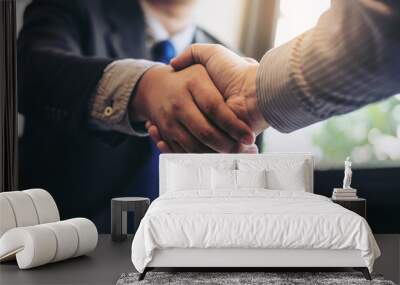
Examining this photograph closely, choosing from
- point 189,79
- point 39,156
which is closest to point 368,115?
point 189,79

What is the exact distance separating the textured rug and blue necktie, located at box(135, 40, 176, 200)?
216cm

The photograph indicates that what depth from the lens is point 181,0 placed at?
704 cm

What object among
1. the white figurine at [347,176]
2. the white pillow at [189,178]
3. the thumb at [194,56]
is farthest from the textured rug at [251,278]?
the thumb at [194,56]

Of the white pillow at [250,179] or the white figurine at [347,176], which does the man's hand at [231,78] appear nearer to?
the white pillow at [250,179]

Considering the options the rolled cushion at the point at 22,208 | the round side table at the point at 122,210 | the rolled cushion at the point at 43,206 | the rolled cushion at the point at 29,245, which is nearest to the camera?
the rolled cushion at the point at 29,245

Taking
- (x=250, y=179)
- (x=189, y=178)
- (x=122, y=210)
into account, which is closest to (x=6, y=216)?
(x=122, y=210)

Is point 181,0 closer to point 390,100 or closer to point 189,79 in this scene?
point 189,79

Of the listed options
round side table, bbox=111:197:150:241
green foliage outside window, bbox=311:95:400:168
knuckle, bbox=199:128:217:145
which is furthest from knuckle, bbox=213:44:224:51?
round side table, bbox=111:197:150:241

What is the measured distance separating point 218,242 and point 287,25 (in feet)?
10.4

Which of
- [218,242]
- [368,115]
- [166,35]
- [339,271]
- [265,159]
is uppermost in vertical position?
[166,35]

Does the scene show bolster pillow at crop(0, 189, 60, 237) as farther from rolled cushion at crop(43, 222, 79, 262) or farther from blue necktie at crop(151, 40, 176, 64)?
blue necktie at crop(151, 40, 176, 64)

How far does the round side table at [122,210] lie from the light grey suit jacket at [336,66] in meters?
1.65

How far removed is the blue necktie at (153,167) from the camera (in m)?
7.02

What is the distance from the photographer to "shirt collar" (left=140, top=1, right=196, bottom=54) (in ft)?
23.0
